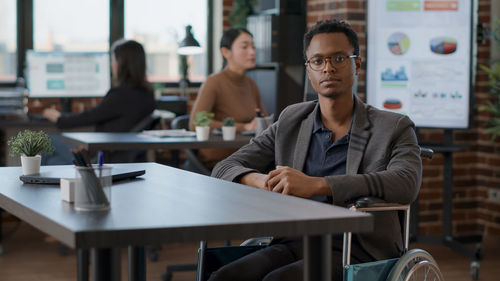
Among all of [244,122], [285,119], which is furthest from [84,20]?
[285,119]

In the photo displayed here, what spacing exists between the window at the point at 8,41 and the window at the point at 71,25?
0.16m

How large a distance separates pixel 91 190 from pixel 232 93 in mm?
3062

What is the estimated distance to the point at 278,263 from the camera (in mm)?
2105

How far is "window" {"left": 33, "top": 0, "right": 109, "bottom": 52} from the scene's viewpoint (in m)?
5.77

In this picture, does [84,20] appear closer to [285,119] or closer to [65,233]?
[285,119]

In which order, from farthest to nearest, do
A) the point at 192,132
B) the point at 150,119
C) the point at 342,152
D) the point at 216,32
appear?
the point at 216,32
the point at 150,119
the point at 192,132
the point at 342,152

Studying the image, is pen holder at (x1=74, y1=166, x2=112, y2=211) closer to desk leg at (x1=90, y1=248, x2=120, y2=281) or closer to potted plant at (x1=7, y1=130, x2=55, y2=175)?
desk leg at (x1=90, y1=248, x2=120, y2=281)

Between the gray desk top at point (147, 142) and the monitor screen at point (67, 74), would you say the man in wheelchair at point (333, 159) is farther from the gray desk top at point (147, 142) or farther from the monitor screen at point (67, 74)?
the monitor screen at point (67, 74)

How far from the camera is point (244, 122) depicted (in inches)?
182

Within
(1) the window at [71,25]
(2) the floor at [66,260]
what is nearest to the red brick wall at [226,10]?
(1) the window at [71,25]

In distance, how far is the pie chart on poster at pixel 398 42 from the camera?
443 centimetres

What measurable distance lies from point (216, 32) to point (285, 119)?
12.9ft

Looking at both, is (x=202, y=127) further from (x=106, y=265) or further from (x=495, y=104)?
(x=106, y=265)

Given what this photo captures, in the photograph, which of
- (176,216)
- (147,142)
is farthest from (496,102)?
(176,216)
